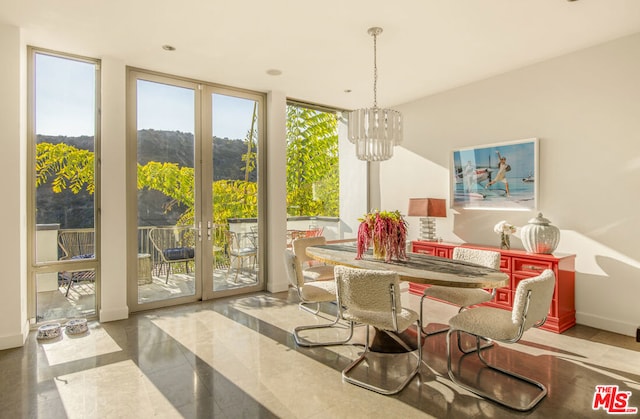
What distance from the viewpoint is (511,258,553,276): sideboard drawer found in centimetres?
374

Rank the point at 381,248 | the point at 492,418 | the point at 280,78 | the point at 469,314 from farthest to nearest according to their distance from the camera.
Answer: the point at 280,78 → the point at 381,248 → the point at 469,314 → the point at 492,418

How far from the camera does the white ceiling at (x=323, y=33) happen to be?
3.01 metres

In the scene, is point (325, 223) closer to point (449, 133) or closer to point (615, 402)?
point (449, 133)

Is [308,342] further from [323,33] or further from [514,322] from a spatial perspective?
[323,33]

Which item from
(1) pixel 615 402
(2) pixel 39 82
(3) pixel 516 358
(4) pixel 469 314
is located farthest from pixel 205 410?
(2) pixel 39 82

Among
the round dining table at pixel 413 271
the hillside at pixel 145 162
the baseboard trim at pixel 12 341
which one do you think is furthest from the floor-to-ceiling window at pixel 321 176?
the baseboard trim at pixel 12 341

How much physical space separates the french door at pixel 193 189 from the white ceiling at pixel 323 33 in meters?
0.42

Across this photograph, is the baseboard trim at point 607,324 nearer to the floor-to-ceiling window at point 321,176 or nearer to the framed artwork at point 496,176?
the framed artwork at point 496,176

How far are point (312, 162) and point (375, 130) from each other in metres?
2.72

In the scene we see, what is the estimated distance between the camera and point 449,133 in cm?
517

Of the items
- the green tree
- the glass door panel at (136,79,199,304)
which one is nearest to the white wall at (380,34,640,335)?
the green tree

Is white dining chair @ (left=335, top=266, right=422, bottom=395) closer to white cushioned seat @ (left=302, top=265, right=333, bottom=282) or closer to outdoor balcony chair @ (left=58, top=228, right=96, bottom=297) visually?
white cushioned seat @ (left=302, top=265, right=333, bottom=282)

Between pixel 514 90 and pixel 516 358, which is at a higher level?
pixel 514 90

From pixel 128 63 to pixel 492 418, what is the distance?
15.7 feet
